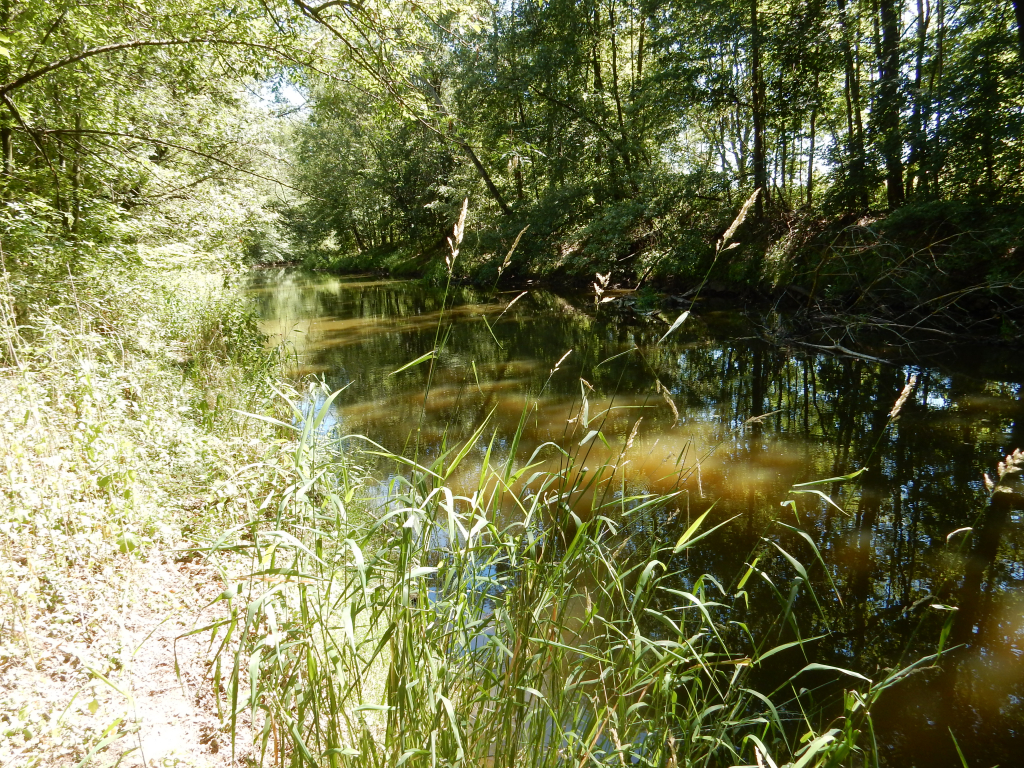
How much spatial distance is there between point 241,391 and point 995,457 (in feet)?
21.5

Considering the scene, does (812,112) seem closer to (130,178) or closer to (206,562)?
(130,178)

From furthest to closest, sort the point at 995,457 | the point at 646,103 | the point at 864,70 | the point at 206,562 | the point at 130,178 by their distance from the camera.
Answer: the point at 646,103 < the point at 864,70 < the point at 130,178 < the point at 995,457 < the point at 206,562

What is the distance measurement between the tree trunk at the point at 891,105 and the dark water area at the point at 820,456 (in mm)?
3541

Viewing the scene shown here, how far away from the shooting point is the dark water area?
8.54ft

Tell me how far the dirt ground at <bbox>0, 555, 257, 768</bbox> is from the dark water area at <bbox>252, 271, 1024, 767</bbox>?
1.32 m

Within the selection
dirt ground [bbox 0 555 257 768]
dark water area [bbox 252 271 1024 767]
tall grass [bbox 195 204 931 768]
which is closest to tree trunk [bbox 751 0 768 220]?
dark water area [bbox 252 271 1024 767]

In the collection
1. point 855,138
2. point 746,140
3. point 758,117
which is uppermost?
point 746,140

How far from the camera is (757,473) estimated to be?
4.80m

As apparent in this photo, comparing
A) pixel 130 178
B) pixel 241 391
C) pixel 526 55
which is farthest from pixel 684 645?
pixel 526 55

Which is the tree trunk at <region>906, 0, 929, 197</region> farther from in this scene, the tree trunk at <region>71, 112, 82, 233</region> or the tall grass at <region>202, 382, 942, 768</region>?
the tree trunk at <region>71, 112, 82, 233</region>

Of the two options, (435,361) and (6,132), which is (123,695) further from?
(6,132)

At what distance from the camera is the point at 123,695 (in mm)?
1874

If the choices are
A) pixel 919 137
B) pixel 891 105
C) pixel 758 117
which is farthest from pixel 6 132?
pixel 758 117

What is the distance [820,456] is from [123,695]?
5136 mm
